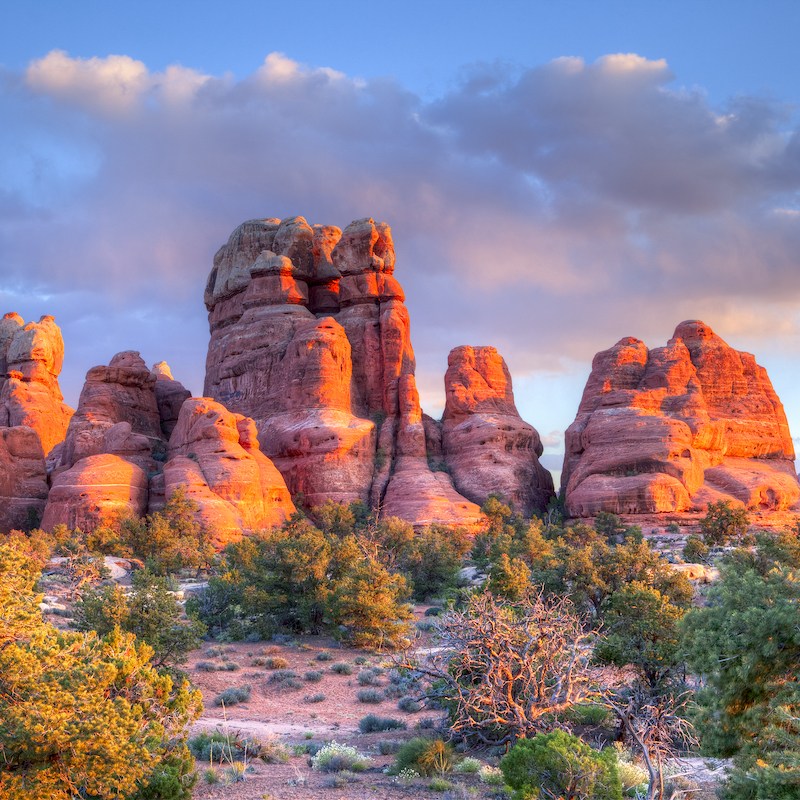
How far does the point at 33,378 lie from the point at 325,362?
31566 mm

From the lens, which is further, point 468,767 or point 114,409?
point 114,409

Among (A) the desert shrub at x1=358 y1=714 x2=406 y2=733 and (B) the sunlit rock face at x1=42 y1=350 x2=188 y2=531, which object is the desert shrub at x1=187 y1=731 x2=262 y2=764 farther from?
(B) the sunlit rock face at x1=42 y1=350 x2=188 y2=531

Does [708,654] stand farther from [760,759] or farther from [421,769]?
[421,769]

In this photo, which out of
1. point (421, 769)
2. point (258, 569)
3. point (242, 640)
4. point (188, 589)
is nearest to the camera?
point (421, 769)

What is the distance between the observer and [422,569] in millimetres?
42438

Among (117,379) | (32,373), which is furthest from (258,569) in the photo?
(32,373)

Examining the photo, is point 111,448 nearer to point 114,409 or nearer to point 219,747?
point 114,409

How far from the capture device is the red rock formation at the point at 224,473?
54.1m

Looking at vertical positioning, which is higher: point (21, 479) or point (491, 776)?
point (21, 479)

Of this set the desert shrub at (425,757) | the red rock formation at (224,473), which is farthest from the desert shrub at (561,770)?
the red rock formation at (224,473)

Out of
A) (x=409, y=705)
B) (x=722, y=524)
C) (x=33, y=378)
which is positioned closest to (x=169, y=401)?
(x=33, y=378)

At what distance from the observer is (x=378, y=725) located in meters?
19.2

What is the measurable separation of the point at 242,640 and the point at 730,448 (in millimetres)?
50742

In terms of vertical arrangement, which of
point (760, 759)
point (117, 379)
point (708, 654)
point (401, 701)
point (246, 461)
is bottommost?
point (401, 701)
